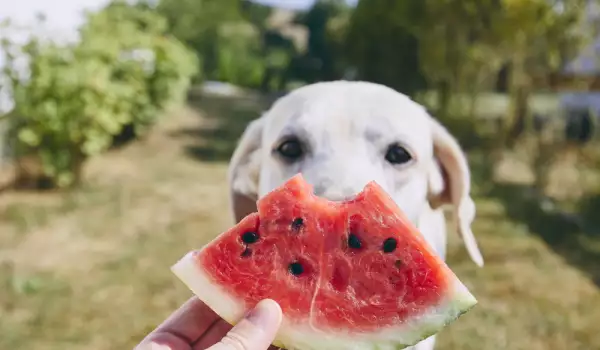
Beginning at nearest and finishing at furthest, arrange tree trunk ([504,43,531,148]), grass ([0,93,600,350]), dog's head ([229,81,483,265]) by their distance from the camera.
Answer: dog's head ([229,81,483,265]) < grass ([0,93,600,350]) < tree trunk ([504,43,531,148])

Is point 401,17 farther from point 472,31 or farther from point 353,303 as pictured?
point 353,303

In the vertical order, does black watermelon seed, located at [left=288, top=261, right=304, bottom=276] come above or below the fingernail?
above

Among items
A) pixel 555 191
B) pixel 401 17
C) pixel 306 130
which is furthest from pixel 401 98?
pixel 401 17

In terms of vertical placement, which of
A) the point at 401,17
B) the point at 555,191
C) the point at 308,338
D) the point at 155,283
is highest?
the point at 308,338

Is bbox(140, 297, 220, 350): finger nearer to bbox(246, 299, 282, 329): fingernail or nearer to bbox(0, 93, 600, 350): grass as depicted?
bbox(246, 299, 282, 329): fingernail

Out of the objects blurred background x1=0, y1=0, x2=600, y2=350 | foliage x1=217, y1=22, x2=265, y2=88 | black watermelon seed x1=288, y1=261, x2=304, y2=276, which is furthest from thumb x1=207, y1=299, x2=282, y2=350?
foliage x1=217, y1=22, x2=265, y2=88

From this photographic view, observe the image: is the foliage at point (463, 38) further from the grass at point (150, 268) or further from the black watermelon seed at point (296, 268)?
the black watermelon seed at point (296, 268)

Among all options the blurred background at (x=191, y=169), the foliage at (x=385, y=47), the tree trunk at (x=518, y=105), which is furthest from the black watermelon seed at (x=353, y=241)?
the foliage at (x=385, y=47)

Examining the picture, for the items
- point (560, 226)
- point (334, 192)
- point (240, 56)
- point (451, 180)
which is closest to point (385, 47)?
point (560, 226)
